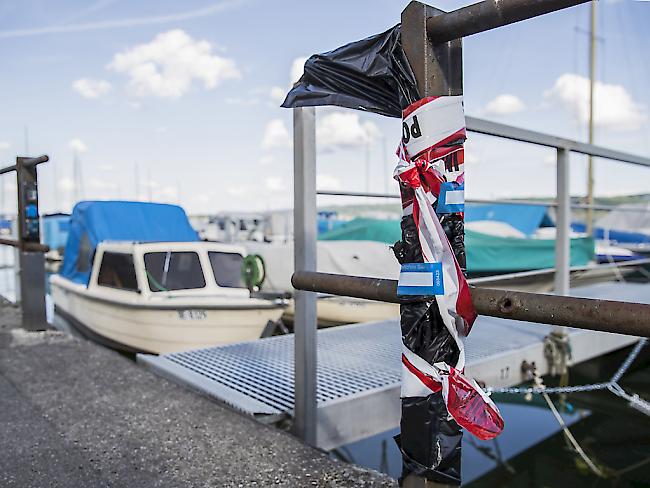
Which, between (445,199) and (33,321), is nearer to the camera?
(445,199)

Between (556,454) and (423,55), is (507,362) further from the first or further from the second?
(423,55)

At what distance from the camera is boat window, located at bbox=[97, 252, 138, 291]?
6672 mm

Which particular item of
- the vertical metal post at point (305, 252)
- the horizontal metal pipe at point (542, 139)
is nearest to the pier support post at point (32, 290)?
the vertical metal post at point (305, 252)

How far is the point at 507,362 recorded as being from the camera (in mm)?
3477

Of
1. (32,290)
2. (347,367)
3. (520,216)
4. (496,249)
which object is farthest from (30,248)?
(520,216)

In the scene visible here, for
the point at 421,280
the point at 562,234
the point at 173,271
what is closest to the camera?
the point at 421,280

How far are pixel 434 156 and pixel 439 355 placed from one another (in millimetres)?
429

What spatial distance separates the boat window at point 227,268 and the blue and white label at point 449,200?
19.4 ft

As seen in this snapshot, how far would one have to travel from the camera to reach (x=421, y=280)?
1161 mm

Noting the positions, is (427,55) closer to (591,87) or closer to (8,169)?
(8,169)

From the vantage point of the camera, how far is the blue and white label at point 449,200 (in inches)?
46.9

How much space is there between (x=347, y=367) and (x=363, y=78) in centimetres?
208

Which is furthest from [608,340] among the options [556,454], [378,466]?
[378,466]

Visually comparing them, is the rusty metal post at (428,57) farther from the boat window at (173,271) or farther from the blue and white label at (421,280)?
the boat window at (173,271)
